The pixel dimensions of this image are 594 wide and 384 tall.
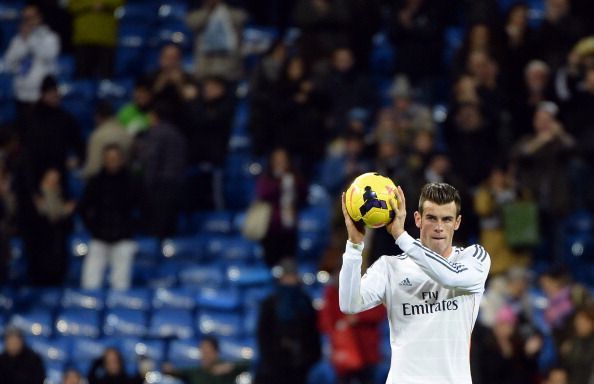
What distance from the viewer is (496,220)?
1565 cm

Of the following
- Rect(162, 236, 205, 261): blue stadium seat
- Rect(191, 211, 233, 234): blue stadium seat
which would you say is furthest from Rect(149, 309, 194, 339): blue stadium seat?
Rect(191, 211, 233, 234): blue stadium seat

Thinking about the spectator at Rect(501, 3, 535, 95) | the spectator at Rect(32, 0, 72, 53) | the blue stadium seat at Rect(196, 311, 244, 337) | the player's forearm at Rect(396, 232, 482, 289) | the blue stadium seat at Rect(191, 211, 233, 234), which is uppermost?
the spectator at Rect(32, 0, 72, 53)

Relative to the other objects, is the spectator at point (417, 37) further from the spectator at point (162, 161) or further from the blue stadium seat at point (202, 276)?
the blue stadium seat at point (202, 276)

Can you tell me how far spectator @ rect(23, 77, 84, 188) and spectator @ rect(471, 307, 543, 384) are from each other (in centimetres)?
598

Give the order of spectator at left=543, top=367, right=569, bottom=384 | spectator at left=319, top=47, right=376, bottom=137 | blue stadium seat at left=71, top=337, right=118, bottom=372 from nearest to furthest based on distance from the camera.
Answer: spectator at left=543, top=367, right=569, bottom=384
blue stadium seat at left=71, top=337, right=118, bottom=372
spectator at left=319, top=47, right=376, bottom=137

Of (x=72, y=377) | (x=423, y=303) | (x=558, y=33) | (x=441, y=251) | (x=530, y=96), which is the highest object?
(x=558, y=33)

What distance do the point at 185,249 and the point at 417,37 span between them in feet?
11.9

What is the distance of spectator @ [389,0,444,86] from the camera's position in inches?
698

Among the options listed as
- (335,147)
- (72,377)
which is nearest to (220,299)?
(335,147)

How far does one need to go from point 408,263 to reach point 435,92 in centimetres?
1024

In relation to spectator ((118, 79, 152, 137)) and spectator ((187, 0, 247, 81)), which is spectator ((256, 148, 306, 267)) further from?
spectator ((187, 0, 247, 81))

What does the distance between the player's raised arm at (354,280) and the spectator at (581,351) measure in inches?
251

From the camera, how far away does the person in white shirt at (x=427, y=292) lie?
304 inches

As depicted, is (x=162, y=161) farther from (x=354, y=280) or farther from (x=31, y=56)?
(x=354, y=280)
